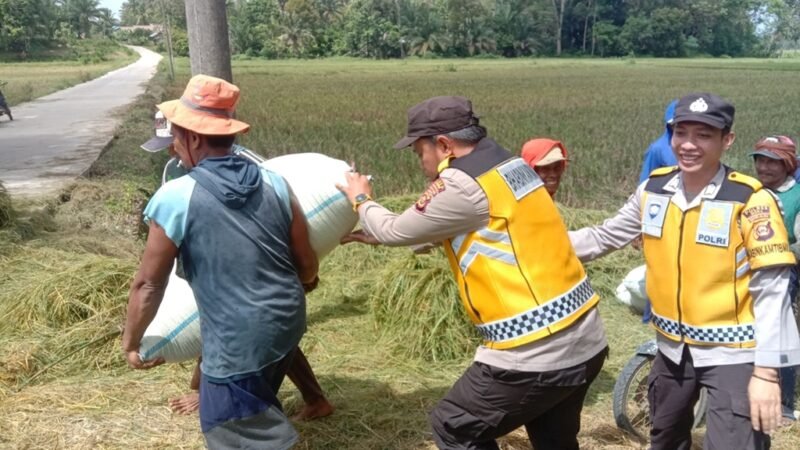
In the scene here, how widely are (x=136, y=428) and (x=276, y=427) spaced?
123 centimetres

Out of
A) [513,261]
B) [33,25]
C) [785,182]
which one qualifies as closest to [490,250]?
[513,261]

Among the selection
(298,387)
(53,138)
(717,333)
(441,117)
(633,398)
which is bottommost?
(53,138)

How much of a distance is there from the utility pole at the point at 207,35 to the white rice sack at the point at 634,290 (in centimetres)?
299

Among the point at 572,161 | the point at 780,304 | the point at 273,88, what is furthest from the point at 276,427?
the point at 273,88

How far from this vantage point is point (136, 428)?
3336mm

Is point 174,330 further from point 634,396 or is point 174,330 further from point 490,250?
point 634,396

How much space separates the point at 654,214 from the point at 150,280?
164 cm

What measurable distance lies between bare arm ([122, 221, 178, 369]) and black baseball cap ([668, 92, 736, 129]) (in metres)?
1.63

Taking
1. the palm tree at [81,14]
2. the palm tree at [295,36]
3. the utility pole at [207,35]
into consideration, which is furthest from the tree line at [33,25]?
the utility pole at [207,35]

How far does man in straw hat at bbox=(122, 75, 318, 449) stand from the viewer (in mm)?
2184

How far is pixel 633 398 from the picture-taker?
11.6 feet

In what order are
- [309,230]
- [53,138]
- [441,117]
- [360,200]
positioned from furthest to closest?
[53,138] < [309,230] < [360,200] < [441,117]

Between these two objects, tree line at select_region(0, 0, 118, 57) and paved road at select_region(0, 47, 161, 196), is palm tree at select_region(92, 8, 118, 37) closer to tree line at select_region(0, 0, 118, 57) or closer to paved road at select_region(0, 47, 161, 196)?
tree line at select_region(0, 0, 118, 57)

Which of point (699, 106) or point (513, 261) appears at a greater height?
point (699, 106)
